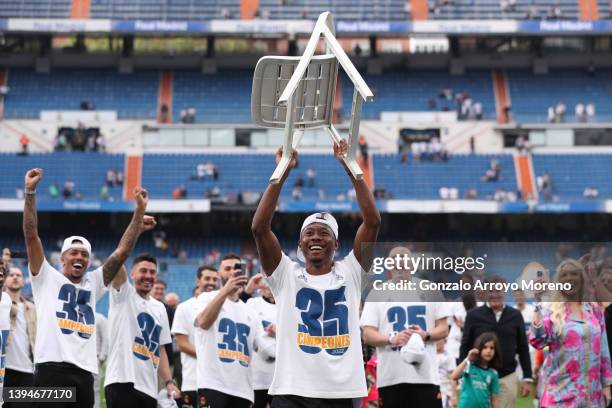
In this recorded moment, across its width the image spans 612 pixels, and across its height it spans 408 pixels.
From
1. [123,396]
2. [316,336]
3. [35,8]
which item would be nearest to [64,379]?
[123,396]

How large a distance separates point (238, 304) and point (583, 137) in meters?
36.8

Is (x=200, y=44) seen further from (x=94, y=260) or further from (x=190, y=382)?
(x=190, y=382)

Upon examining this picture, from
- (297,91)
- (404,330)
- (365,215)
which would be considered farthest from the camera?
(404,330)

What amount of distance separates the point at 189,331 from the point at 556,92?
128ft

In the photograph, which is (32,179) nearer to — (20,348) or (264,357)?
(20,348)

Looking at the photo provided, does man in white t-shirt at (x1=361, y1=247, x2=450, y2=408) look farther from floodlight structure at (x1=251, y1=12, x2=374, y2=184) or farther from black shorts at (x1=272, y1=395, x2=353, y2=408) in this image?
floodlight structure at (x1=251, y1=12, x2=374, y2=184)

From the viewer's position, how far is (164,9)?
157ft

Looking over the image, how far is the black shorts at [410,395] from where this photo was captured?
9.67 m

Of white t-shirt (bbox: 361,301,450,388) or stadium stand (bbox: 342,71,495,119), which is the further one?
stadium stand (bbox: 342,71,495,119)

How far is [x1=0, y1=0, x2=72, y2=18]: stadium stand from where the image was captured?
4694 cm

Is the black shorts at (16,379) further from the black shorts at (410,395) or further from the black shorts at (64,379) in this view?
the black shorts at (410,395)

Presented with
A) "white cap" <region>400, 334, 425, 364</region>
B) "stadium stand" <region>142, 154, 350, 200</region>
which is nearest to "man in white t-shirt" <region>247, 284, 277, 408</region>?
"white cap" <region>400, 334, 425, 364</region>

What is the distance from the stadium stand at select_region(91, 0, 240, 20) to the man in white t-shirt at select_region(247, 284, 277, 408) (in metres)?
36.5

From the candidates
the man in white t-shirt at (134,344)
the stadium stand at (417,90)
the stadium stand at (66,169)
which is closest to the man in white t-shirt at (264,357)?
the man in white t-shirt at (134,344)
